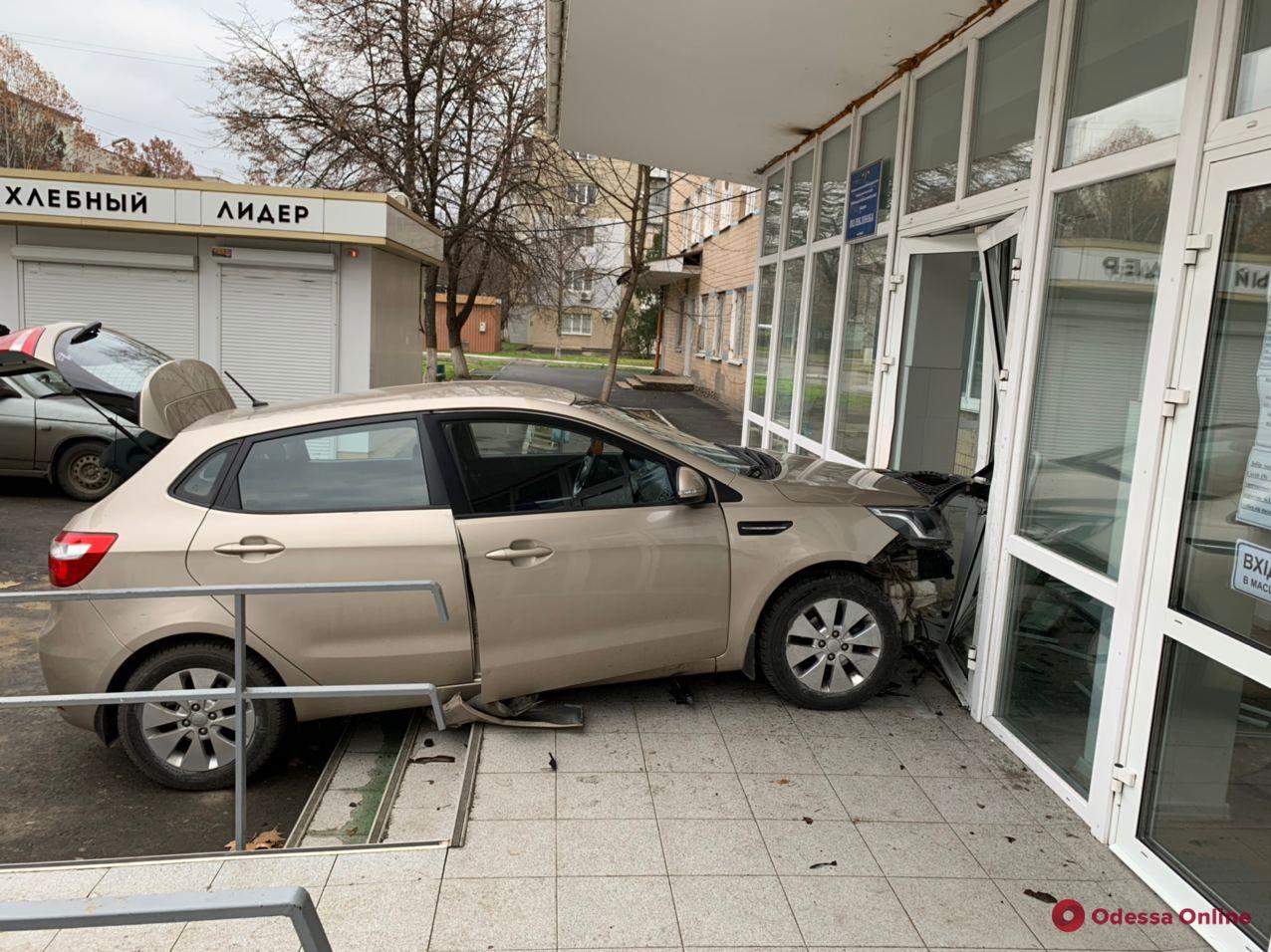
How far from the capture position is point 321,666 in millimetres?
4414

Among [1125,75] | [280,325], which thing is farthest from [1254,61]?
[280,325]

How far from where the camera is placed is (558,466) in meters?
4.72

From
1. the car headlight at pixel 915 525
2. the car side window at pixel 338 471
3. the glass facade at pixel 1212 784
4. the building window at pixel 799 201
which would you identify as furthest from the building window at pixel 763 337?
the glass facade at pixel 1212 784

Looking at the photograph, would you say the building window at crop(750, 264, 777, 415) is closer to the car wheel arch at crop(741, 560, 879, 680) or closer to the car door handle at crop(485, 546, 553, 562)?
the car wheel arch at crop(741, 560, 879, 680)

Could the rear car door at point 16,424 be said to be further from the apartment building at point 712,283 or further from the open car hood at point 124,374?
the apartment building at point 712,283

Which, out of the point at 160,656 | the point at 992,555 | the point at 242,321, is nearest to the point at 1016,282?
the point at 992,555

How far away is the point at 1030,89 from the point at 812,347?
400 centimetres

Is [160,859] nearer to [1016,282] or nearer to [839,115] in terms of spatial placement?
[1016,282]

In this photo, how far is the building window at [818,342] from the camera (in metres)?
8.21

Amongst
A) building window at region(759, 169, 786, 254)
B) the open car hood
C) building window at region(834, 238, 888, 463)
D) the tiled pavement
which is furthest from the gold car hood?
building window at region(759, 169, 786, 254)

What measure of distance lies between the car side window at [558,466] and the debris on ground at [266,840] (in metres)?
1.73

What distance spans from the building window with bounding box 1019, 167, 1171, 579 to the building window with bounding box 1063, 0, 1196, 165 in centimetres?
18

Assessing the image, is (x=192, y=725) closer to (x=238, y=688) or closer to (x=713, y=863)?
(x=238, y=688)

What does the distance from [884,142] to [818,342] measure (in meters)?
1.95
